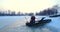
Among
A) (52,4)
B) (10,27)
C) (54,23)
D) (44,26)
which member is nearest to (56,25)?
(54,23)

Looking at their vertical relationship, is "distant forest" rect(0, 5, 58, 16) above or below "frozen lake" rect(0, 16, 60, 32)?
above

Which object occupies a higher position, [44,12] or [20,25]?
[44,12]

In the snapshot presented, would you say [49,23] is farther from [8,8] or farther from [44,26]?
[8,8]

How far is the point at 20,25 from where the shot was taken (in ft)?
→ 3.32

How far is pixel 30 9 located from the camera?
3.47ft

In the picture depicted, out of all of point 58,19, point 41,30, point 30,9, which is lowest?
point 41,30

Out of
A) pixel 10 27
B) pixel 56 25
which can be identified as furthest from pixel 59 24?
pixel 10 27

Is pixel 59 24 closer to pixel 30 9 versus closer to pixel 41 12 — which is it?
pixel 41 12

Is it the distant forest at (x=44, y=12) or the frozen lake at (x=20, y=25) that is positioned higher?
the distant forest at (x=44, y=12)

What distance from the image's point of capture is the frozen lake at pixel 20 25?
1.00 metres

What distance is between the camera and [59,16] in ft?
3.43

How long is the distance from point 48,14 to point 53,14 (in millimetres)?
57

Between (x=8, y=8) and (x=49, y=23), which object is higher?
(x=8, y=8)

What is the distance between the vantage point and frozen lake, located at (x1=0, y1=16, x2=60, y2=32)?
1001 mm
